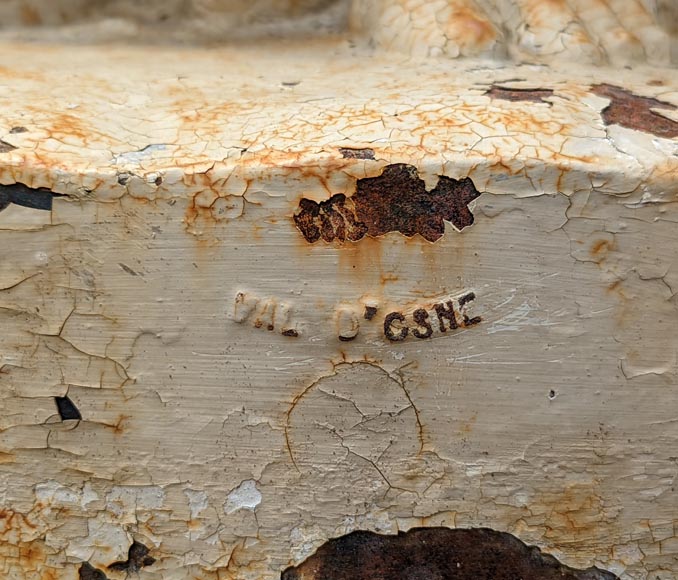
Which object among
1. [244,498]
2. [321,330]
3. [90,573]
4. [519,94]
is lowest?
[90,573]

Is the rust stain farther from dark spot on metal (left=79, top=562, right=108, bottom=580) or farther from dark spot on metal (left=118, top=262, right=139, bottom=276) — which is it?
dark spot on metal (left=79, top=562, right=108, bottom=580)

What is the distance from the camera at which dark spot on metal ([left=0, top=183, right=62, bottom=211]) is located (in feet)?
2.75

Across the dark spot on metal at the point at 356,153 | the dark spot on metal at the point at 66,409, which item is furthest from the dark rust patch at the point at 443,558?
the dark spot on metal at the point at 356,153

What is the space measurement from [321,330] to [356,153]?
0.63 ft

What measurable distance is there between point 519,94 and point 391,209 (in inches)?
9.1

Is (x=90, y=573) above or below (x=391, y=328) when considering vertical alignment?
below

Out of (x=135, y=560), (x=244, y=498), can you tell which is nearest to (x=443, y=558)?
(x=244, y=498)

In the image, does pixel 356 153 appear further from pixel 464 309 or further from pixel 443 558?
pixel 443 558

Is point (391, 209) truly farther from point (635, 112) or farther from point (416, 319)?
point (635, 112)

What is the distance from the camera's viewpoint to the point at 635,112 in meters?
0.91

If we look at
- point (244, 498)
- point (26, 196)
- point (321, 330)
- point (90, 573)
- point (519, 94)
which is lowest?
point (90, 573)

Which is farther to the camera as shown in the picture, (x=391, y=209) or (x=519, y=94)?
(x=519, y=94)

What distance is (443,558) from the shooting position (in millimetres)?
962

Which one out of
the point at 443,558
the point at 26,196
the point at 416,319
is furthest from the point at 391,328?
the point at 26,196
